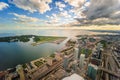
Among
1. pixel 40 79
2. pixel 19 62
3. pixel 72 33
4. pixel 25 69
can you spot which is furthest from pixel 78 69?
pixel 72 33

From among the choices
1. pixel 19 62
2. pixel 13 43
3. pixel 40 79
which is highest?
pixel 13 43

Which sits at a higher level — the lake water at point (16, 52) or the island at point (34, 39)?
the island at point (34, 39)

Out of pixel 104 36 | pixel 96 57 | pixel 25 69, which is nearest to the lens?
pixel 25 69

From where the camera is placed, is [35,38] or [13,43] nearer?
[13,43]

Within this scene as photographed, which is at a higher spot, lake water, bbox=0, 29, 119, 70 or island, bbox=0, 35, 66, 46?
island, bbox=0, 35, 66, 46

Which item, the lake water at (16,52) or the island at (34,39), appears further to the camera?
the island at (34,39)

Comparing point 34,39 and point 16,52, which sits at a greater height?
point 34,39

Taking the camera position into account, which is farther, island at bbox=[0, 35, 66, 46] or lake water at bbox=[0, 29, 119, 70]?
island at bbox=[0, 35, 66, 46]

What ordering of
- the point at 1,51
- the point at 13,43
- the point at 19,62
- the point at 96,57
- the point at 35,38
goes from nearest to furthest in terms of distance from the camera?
the point at 19,62, the point at 96,57, the point at 1,51, the point at 13,43, the point at 35,38

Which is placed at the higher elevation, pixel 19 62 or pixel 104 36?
pixel 104 36

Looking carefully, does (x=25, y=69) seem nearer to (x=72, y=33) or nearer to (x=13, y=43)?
(x=13, y=43)

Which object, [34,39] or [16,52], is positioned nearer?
[16,52]
